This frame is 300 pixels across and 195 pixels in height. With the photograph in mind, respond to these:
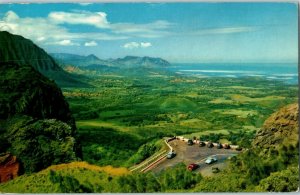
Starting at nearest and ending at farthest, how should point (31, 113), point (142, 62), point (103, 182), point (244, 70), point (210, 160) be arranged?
point (103, 182) < point (210, 160) < point (31, 113) < point (244, 70) < point (142, 62)

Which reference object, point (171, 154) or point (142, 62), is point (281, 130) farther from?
point (142, 62)

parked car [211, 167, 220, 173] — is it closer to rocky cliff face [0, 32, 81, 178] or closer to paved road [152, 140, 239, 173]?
paved road [152, 140, 239, 173]

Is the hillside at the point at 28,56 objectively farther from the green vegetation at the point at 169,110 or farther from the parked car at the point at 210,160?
the parked car at the point at 210,160

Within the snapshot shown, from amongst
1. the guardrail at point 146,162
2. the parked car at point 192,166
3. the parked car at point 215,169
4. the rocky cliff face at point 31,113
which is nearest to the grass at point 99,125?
the rocky cliff face at point 31,113

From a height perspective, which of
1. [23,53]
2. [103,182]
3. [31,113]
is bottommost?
[103,182]

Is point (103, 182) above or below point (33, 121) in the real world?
below

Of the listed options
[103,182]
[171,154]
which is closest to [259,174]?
[171,154]

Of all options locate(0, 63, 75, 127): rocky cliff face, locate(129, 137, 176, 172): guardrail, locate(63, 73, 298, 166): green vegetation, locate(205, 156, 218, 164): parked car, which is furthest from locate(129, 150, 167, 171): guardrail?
locate(0, 63, 75, 127): rocky cliff face
